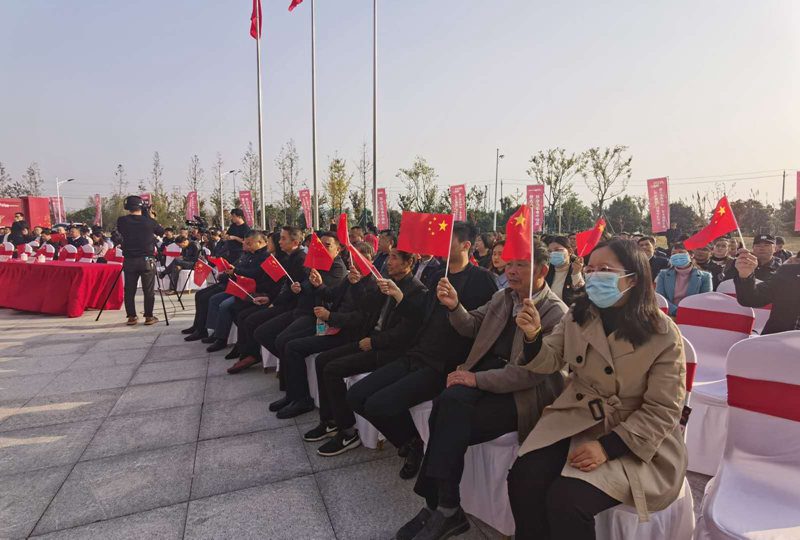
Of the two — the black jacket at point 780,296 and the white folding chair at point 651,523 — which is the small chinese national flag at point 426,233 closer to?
the white folding chair at point 651,523

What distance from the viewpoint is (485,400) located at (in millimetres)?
2467

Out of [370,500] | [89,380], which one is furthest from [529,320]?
[89,380]

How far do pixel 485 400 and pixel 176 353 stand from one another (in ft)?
16.2

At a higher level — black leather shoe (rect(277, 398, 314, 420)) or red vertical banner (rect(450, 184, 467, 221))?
red vertical banner (rect(450, 184, 467, 221))

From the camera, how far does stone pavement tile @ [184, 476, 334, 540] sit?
241cm

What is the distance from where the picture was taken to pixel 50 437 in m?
3.57

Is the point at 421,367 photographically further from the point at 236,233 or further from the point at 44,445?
the point at 236,233

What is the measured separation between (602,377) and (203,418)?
3.32 meters

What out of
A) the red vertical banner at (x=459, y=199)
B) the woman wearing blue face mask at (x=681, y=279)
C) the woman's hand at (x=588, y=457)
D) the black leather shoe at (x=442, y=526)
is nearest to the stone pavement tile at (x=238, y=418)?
the black leather shoe at (x=442, y=526)

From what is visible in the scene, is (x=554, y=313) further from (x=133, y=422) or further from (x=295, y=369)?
(x=133, y=422)

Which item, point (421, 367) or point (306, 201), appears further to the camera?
point (306, 201)

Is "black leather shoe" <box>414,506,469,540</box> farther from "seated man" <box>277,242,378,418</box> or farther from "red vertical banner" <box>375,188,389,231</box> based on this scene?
"red vertical banner" <box>375,188,389,231</box>

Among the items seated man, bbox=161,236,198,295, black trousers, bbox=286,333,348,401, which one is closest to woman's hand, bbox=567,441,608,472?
black trousers, bbox=286,333,348,401

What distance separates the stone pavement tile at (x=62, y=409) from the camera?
387cm
